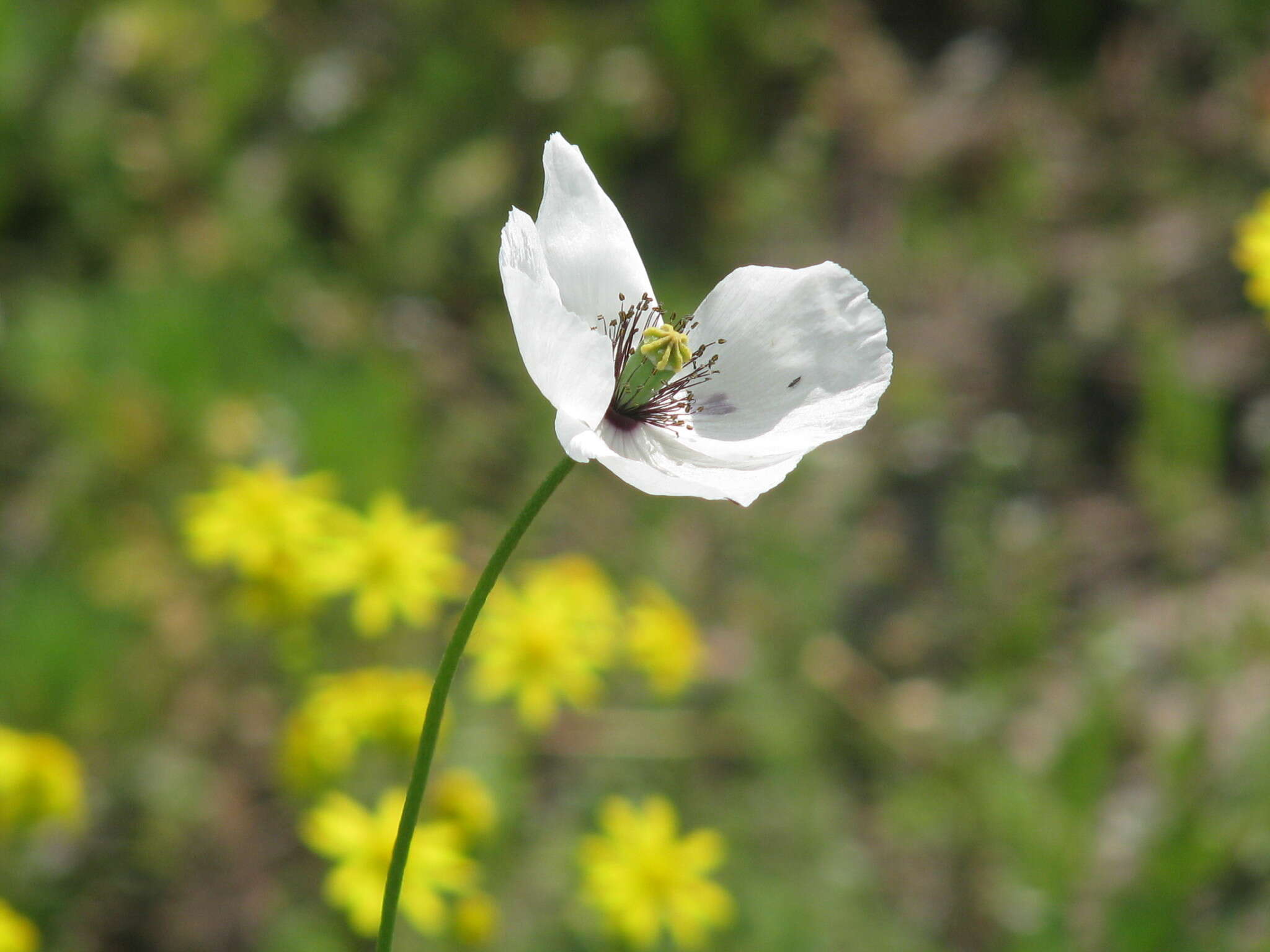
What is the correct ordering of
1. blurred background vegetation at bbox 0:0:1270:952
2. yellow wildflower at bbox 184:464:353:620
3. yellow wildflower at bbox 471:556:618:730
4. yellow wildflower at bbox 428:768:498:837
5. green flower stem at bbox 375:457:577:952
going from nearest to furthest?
green flower stem at bbox 375:457:577:952
yellow wildflower at bbox 428:768:498:837
yellow wildflower at bbox 184:464:353:620
yellow wildflower at bbox 471:556:618:730
blurred background vegetation at bbox 0:0:1270:952

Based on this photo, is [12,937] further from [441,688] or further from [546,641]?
[441,688]

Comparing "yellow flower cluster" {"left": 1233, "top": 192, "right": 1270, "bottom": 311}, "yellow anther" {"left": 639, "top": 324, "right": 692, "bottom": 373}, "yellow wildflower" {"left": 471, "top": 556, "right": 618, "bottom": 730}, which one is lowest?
"yellow anther" {"left": 639, "top": 324, "right": 692, "bottom": 373}

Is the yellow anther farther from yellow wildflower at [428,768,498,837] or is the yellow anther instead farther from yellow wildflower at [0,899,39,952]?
yellow wildflower at [0,899,39,952]

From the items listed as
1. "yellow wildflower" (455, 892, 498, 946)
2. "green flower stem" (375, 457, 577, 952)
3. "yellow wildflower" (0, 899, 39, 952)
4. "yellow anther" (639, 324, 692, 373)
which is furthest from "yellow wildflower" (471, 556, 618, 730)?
"green flower stem" (375, 457, 577, 952)

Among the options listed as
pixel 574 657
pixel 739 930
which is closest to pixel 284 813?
pixel 574 657

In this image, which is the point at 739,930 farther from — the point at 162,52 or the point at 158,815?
the point at 162,52

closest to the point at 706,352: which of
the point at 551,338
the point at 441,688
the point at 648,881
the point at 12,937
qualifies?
the point at 551,338
